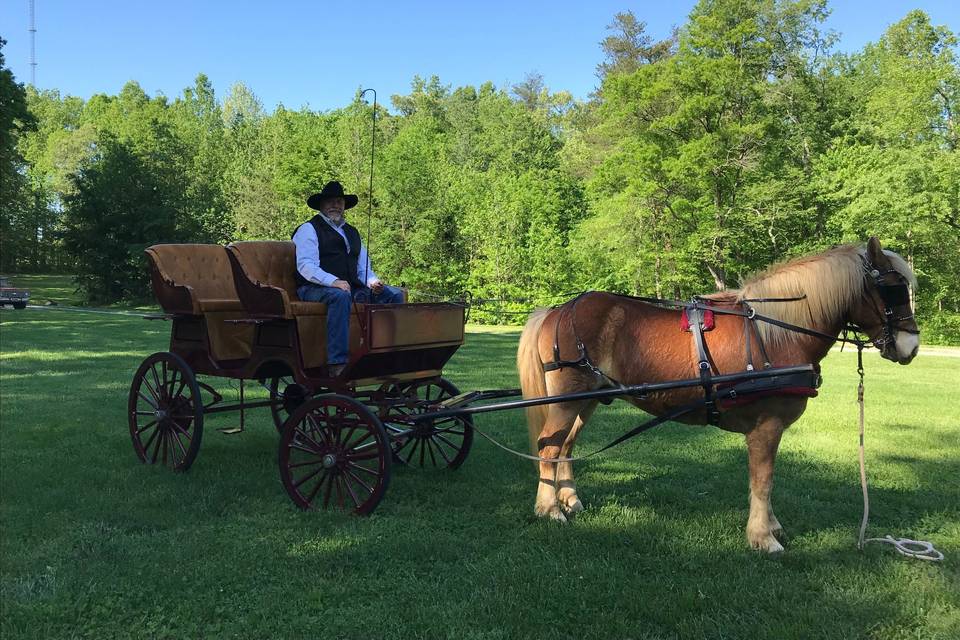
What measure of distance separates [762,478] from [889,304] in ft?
4.47

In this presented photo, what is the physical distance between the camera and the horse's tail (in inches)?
201

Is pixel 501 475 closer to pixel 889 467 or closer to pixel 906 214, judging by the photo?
pixel 889 467

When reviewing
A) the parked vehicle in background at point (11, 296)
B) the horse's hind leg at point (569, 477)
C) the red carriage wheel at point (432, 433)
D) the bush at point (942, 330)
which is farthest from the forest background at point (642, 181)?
the horse's hind leg at point (569, 477)

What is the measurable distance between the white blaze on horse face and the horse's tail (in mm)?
2326

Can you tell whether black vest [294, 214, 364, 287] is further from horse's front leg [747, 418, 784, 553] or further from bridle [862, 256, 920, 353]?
bridle [862, 256, 920, 353]

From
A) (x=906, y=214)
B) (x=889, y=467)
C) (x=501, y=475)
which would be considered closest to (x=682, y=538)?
(x=501, y=475)

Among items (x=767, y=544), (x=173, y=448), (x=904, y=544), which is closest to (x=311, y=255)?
(x=173, y=448)

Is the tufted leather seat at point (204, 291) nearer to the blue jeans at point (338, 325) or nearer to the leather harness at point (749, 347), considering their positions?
the blue jeans at point (338, 325)

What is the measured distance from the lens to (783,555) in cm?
430

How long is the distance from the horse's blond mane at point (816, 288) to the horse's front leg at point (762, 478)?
0.59 m

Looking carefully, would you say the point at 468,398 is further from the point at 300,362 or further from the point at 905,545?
the point at 905,545

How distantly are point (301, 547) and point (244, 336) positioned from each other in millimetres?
2418

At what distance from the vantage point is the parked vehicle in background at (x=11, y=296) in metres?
35.0

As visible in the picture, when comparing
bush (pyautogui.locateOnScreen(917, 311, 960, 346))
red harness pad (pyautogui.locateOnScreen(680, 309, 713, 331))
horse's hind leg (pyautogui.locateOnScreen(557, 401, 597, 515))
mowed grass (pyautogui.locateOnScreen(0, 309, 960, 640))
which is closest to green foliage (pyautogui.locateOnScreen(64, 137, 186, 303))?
mowed grass (pyautogui.locateOnScreen(0, 309, 960, 640))
